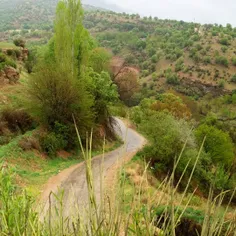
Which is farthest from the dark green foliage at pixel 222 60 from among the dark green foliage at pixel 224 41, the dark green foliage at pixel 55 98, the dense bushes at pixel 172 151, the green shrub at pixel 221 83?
the dark green foliage at pixel 55 98

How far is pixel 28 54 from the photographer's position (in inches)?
1377

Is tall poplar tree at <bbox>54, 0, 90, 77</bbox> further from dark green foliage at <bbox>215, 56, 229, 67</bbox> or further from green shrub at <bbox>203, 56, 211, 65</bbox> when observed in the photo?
dark green foliage at <bbox>215, 56, 229, 67</bbox>

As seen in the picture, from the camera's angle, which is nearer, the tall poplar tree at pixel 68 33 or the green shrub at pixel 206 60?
the tall poplar tree at pixel 68 33

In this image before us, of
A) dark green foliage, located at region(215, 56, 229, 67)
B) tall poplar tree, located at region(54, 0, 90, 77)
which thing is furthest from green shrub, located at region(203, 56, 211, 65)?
tall poplar tree, located at region(54, 0, 90, 77)

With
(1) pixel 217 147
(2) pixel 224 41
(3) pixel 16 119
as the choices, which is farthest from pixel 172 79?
(3) pixel 16 119

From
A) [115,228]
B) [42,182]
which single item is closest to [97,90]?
[42,182]

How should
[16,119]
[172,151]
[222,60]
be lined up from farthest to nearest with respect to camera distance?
1. [222,60]
2. [172,151]
3. [16,119]

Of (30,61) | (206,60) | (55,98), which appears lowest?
(206,60)

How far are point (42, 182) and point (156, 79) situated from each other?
6396 cm

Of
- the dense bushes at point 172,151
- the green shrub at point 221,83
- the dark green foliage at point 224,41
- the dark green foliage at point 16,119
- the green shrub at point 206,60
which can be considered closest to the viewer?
the dark green foliage at point 16,119

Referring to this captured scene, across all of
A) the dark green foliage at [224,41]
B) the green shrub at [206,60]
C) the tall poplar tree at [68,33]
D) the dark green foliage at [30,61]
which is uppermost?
the tall poplar tree at [68,33]

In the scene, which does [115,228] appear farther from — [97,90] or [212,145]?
[212,145]

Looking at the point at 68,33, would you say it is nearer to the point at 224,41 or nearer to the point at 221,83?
the point at 221,83

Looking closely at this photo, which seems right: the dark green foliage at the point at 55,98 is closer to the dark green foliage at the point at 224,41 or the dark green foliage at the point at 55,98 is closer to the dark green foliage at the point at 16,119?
the dark green foliage at the point at 16,119
